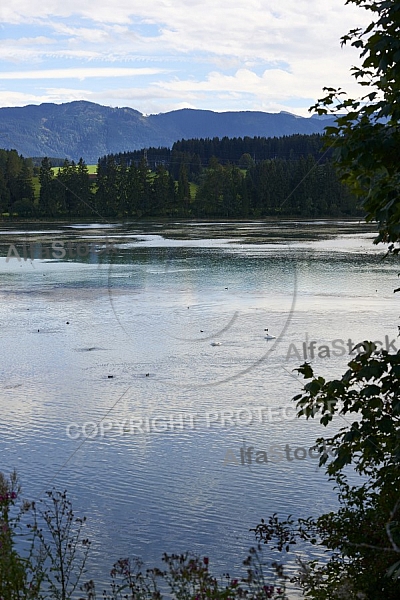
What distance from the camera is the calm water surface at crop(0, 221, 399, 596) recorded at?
10.8 metres

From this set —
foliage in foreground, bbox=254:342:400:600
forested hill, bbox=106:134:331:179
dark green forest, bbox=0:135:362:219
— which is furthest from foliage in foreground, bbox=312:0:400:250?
forested hill, bbox=106:134:331:179

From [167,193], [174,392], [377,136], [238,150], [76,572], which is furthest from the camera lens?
[238,150]

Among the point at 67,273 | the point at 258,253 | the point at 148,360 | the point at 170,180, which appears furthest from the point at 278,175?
the point at 148,360

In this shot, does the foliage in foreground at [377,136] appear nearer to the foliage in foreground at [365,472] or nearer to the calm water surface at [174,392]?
the foliage in foreground at [365,472]

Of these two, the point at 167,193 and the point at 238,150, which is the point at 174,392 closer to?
the point at 167,193

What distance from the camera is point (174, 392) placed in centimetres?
1661

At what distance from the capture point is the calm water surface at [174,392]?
10820 millimetres

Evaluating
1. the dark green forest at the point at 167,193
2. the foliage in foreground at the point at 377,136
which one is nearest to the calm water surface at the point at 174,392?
the foliage in foreground at the point at 377,136

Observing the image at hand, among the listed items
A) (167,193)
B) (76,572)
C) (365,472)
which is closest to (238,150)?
(167,193)

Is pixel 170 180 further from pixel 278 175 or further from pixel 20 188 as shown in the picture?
pixel 20 188

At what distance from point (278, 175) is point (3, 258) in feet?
226

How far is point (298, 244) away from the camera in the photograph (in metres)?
55.2

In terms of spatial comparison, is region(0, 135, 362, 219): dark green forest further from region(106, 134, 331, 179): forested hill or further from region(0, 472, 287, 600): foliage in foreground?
region(0, 472, 287, 600): foliage in foreground

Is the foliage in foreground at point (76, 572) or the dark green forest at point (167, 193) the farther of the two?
the dark green forest at point (167, 193)
